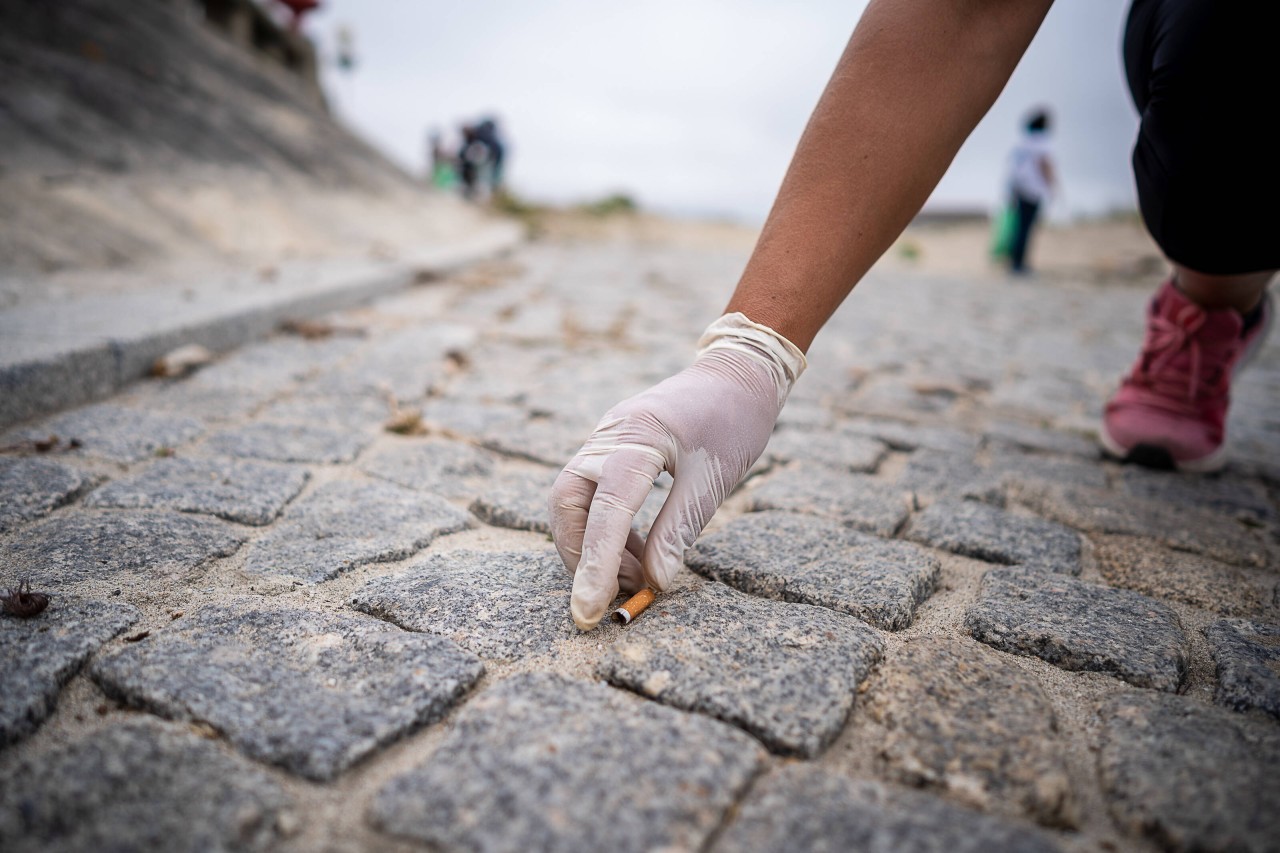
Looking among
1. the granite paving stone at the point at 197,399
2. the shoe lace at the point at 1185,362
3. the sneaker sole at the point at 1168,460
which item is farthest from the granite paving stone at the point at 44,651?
the shoe lace at the point at 1185,362

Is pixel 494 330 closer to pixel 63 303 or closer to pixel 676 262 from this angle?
pixel 63 303

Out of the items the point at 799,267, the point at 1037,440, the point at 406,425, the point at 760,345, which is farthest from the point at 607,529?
the point at 1037,440

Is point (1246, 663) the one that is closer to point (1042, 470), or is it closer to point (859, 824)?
point (859, 824)

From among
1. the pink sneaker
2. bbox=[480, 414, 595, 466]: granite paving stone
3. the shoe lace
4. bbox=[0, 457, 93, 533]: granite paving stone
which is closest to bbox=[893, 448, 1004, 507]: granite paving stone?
the pink sneaker

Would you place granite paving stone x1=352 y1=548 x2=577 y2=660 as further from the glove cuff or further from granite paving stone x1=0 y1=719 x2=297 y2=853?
the glove cuff

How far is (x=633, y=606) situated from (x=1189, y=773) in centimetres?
69

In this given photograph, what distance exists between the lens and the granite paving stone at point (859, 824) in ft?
2.35

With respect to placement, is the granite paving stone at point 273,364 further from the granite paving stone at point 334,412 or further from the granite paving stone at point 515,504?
the granite paving stone at point 515,504

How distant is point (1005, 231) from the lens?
9.94 metres

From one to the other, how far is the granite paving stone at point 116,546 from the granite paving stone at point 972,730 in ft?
3.63

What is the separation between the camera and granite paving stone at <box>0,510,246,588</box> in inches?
45.4

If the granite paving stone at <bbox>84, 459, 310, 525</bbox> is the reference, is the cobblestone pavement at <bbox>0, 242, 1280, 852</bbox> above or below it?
above

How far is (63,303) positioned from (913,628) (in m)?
2.80

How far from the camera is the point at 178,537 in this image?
128 centimetres
